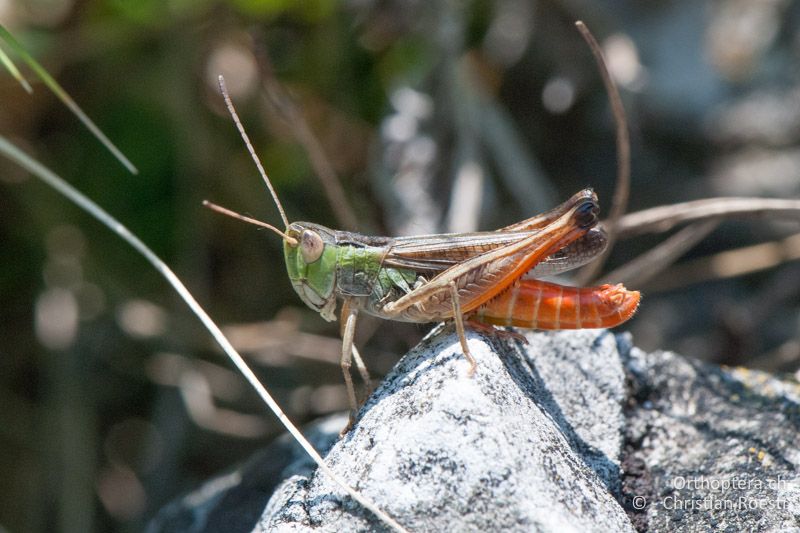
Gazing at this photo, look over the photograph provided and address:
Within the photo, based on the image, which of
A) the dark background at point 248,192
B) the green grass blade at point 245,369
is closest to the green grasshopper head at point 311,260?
the green grass blade at point 245,369

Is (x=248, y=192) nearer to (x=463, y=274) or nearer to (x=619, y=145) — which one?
(x=619, y=145)

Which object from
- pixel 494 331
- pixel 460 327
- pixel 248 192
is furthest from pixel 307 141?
pixel 460 327

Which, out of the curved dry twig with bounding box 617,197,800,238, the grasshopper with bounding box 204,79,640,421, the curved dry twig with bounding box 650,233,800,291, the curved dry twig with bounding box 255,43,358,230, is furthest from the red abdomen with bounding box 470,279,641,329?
the curved dry twig with bounding box 650,233,800,291

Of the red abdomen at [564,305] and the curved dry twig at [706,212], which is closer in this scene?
the red abdomen at [564,305]

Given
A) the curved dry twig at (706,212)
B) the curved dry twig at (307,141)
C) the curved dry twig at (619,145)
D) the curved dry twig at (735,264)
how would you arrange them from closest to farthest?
1. the curved dry twig at (619,145)
2. the curved dry twig at (706,212)
3. the curved dry twig at (307,141)
4. the curved dry twig at (735,264)

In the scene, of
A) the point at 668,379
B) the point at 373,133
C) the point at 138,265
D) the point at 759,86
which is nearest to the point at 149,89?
the point at 138,265

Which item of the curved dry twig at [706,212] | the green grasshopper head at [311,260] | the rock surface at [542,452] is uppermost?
the curved dry twig at [706,212]

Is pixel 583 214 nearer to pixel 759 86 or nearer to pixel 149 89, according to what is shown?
pixel 149 89

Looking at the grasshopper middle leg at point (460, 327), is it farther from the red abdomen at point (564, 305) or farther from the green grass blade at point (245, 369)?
the green grass blade at point (245, 369)

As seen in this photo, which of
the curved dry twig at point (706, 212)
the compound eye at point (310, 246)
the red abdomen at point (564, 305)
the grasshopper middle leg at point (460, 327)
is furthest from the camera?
the curved dry twig at point (706, 212)
